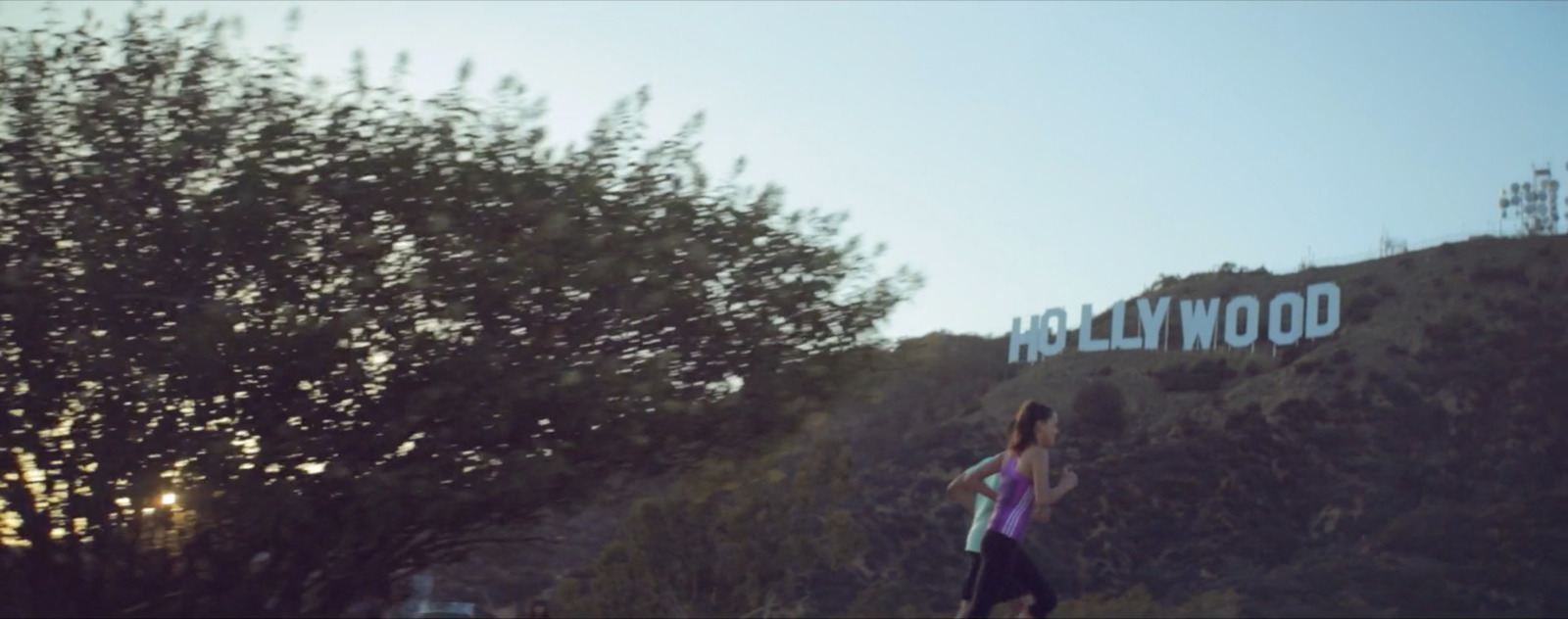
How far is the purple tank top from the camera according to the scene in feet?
25.4

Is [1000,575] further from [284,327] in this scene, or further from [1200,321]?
[1200,321]

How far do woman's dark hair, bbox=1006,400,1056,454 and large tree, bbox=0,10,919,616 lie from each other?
1859 mm

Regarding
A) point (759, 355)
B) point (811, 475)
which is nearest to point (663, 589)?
point (811, 475)

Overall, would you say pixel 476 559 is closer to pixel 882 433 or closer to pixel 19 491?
pixel 19 491

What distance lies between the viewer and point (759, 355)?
9492 millimetres

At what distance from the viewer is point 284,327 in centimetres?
816

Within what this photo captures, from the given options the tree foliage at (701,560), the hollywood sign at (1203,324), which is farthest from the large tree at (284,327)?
the hollywood sign at (1203,324)

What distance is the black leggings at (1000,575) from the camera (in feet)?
25.1

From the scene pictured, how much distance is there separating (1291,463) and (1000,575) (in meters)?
47.9

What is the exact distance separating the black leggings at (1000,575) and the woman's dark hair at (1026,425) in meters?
0.45

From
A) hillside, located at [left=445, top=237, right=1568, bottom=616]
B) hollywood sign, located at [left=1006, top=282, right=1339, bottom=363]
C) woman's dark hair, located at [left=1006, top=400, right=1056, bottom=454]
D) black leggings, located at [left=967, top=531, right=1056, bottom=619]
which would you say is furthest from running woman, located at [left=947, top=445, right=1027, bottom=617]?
hollywood sign, located at [left=1006, top=282, right=1339, bottom=363]

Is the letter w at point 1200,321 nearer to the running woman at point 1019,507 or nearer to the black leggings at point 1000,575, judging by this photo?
the running woman at point 1019,507

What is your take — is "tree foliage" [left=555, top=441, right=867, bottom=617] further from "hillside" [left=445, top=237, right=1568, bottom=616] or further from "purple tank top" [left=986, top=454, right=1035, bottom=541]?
"purple tank top" [left=986, top=454, right=1035, bottom=541]

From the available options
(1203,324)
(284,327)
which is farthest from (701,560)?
(1203,324)
